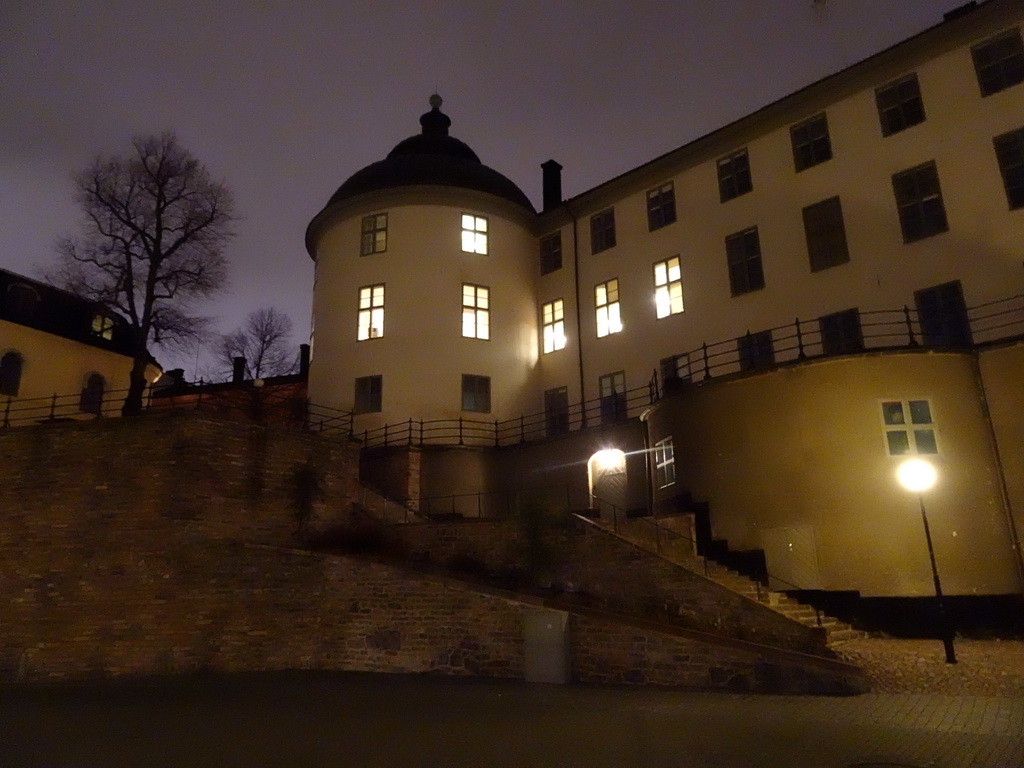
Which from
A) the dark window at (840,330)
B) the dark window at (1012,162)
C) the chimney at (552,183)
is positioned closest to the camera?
the dark window at (1012,162)

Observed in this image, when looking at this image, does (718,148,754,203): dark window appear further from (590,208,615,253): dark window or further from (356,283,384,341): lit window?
(356,283,384,341): lit window

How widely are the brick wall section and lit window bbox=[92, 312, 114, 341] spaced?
21545 millimetres

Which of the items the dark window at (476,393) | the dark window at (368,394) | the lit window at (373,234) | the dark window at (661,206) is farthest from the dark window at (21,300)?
the dark window at (661,206)

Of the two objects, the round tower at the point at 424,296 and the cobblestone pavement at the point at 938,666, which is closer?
the cobblestone pavement at the point at 938,666

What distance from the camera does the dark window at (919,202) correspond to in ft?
62.3

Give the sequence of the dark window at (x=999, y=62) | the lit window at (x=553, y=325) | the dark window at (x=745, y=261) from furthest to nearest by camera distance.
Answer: the lit window at (x=553, y=325), the dark window at (x=745, y=261), the dark window at (x=999, y=62)

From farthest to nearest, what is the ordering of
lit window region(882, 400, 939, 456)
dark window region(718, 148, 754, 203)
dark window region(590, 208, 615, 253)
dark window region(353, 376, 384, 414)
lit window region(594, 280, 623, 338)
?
dark window region(590, 208, 615, 253) → lit window region(594, 280, 623, 338) → dark window region(353, 376, 384, 414) → dark window region(718, 148, 754, 203) → lit window region(882, 400, 939, 456)

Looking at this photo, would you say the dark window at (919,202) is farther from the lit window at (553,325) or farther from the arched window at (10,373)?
the arched window at (10,373)

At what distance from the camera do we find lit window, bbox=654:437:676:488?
18.6m

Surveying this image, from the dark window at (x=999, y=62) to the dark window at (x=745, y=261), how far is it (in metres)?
6.82

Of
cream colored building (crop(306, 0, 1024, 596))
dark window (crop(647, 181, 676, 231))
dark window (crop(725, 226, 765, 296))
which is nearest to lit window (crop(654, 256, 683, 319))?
cream colored building (crop(306, 0, 1024, 596))

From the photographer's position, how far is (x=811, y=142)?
22.0 m

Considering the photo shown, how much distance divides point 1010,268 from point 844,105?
23.4 feet

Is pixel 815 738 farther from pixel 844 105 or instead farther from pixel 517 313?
pixel 517 313
